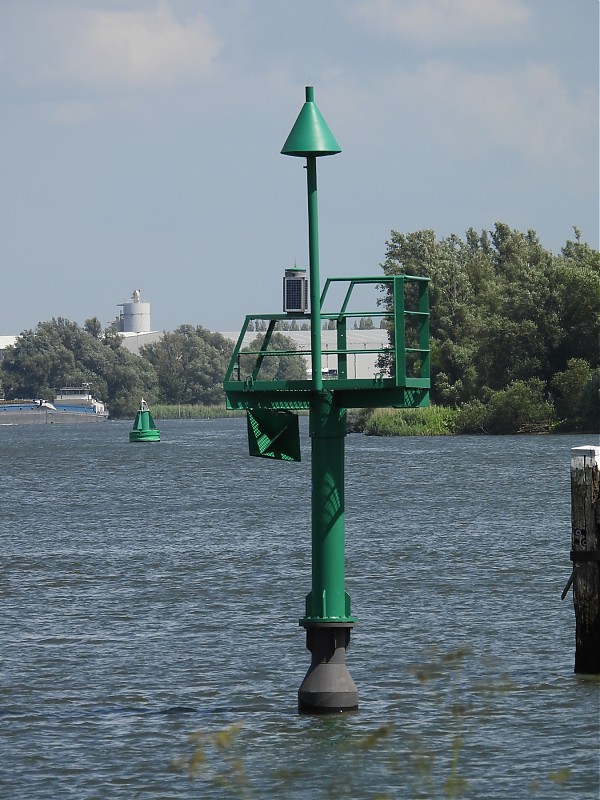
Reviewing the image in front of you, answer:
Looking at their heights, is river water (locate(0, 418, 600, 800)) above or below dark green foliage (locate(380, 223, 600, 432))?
below

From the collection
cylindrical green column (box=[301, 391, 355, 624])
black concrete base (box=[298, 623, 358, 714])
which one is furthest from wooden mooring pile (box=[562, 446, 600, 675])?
black concrete base (box=[298, 623, 358, 714])

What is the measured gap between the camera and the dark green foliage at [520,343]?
366ft

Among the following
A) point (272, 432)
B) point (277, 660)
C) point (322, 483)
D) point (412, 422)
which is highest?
point (272, 432)

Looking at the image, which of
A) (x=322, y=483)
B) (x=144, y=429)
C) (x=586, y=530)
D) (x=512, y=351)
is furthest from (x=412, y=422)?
(x=322, y=483)

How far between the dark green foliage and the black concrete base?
293 feet

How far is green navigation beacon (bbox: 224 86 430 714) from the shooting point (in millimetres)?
17859

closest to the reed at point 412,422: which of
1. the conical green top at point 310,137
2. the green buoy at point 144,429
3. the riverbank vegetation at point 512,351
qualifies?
the riverbank vegetation at point 512,351

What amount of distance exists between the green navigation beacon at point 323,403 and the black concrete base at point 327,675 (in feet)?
0.04

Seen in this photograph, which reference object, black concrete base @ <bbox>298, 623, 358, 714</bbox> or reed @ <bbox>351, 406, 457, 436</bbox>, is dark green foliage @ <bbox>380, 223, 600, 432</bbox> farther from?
black concrete base @ <bbox>298, 623, 358, 714</bbox>

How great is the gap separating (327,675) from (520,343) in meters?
98.4

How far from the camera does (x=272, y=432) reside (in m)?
18.8

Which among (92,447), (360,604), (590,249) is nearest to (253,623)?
(360,604)

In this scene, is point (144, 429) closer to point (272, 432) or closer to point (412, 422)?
point (412, 422)

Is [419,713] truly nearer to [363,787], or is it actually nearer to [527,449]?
[363,787]
